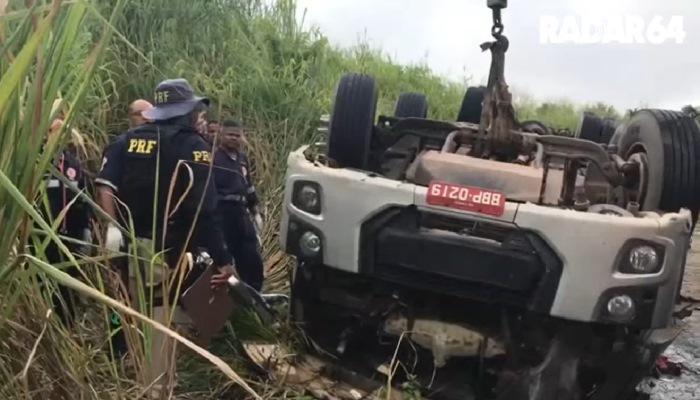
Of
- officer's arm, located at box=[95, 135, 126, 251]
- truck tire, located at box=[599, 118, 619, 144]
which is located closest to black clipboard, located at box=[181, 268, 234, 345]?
officer's arm, located at box=[95, 135, 126, 251]

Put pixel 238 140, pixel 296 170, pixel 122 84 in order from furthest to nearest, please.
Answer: pixel 122 84 → pixel 238 140 → pixel 296 170

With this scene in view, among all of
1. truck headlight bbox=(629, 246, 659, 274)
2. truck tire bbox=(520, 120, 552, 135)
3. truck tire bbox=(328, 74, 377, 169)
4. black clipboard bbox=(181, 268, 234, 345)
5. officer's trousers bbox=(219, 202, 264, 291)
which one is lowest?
officer's trousers bbox=(219, 202, 264, 291)

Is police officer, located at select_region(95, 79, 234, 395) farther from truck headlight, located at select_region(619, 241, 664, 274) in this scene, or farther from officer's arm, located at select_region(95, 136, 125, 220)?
truck headlight, located at select_region(619, 241, 664, 274)

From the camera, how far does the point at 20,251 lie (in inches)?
57.1

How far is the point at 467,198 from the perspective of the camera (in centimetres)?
340

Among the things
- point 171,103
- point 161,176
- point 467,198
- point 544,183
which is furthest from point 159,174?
point 544,183

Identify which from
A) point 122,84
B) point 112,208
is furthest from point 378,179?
point 122,84

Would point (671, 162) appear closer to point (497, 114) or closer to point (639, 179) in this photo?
point (639, 179)

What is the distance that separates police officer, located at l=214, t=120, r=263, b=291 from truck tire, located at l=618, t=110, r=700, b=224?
84.4 inches

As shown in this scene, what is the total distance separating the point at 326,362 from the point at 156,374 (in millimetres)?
1758

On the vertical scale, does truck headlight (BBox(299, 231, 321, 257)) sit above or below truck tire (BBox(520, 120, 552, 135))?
below

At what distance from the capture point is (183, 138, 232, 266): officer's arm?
3.64 meters

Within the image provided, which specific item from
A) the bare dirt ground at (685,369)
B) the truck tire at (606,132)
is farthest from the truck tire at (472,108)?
the bare dirt ground at (685,369)

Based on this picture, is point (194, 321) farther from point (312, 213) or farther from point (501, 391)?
point (501, 391)
